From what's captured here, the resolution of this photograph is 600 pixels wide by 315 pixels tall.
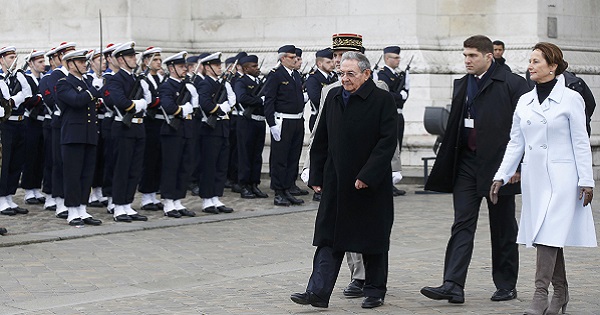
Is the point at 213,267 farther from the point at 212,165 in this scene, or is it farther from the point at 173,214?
the point at 212,165

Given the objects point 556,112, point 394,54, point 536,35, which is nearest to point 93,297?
point 556,112

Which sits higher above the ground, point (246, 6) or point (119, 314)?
point (246, 6)

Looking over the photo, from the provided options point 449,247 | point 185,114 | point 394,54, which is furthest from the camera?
point 394,54

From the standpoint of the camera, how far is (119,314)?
8453 millimetres

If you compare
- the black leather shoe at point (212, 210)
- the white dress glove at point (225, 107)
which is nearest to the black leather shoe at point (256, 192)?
the white dress glove at point (225, 107)

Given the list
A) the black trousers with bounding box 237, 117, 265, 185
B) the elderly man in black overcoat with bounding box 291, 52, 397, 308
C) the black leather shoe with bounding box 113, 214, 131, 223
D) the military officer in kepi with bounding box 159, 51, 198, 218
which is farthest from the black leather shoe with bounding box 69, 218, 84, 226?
the elderly man in black overcoat with bounding box 291, 52, 397, 308

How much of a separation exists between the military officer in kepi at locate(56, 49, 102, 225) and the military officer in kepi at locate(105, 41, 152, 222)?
0.34 m

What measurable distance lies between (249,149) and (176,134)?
226 cm

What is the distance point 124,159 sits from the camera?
13.9 meters

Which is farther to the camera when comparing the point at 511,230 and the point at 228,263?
the point at 228,263

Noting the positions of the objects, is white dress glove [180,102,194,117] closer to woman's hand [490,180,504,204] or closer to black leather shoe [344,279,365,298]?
black leather shoe [344,279,365,298]

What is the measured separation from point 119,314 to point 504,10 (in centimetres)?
1205

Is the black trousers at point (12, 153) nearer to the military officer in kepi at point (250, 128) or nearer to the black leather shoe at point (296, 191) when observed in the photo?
the military officer in kepi at point (250, 128)

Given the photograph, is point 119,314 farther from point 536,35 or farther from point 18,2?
point 18,2
